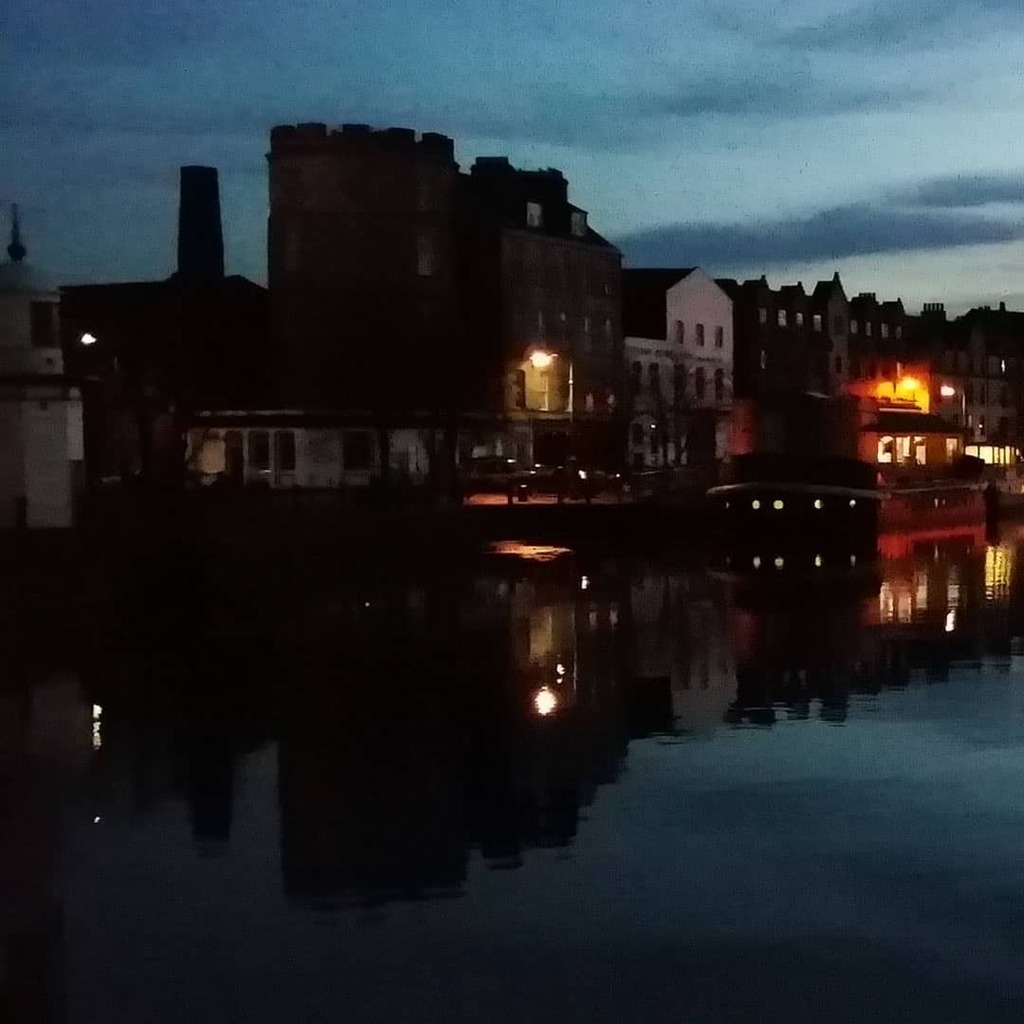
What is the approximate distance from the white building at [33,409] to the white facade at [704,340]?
5288cm

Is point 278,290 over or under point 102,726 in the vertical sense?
over

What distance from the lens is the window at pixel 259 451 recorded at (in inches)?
2766

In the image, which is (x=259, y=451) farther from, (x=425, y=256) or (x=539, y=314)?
(x=539, y=314)

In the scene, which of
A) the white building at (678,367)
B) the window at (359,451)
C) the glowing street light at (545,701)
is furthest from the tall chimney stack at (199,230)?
the glowing street light at (545,701)

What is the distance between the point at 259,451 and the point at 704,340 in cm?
3248

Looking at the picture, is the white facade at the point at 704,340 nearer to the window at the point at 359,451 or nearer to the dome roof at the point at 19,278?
the window at the point at 359,451

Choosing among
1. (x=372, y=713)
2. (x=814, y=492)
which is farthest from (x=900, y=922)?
(x=814, y=492)

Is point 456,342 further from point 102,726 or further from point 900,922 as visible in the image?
point 900,922

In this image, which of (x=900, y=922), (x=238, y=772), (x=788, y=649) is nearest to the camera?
(x=900, y=922)

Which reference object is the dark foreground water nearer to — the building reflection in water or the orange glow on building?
the building reflection in water

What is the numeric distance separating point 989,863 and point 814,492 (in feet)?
149

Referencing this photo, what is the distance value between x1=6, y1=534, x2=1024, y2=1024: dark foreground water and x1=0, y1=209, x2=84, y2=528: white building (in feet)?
32.4

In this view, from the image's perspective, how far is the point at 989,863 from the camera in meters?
14.1

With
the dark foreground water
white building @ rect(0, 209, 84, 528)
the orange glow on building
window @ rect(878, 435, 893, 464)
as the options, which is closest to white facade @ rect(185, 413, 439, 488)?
white building @ rect(0, 209, 84, 528)
